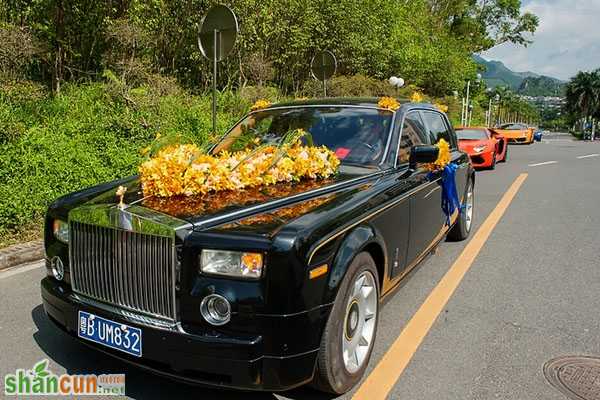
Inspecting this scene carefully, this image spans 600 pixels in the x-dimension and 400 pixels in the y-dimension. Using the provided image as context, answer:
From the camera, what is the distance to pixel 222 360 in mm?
2387

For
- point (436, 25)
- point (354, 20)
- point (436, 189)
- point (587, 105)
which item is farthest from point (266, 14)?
point (587, 105)

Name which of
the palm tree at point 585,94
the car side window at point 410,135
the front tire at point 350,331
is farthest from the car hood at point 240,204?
the palm tree at point 585,94

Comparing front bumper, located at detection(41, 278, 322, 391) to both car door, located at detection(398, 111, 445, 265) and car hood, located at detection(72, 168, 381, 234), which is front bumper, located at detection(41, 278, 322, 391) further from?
car door, located at detection(398, 111, 445, 265)

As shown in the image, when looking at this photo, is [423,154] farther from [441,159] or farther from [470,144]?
[470,144]

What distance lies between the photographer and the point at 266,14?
13.5m

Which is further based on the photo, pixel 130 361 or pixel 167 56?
pixel 167 56

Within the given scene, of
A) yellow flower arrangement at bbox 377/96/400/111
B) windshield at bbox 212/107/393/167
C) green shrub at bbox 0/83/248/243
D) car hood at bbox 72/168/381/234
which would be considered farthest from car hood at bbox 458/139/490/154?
car hood at bbox 72/168/381/234

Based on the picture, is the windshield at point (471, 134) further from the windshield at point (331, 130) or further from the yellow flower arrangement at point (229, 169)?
the yellow flower arrangement at point (229, 169)

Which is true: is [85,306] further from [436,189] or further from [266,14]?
[266,14]

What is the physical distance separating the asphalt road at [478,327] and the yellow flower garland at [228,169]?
112 centimetres

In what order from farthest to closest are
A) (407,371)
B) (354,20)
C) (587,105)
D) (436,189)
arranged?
(587,105) → (354,20) → (436,189) → (407,371)

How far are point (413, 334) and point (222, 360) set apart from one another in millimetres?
1767

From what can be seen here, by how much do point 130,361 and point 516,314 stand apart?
2.94m

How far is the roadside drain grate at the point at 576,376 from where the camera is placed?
9.70 feet
